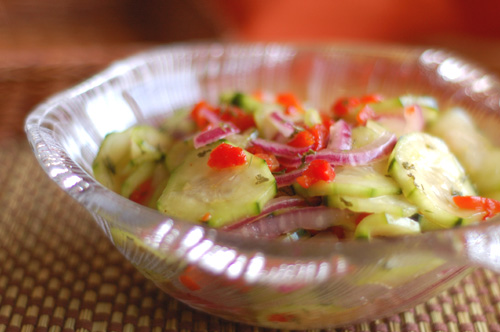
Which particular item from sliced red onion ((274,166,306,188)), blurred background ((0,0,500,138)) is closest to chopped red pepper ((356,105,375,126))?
sliced red onion ((274,166,306,188))

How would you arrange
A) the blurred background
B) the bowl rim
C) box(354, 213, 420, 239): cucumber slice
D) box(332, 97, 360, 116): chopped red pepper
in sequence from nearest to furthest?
the bowl rim < box(354, 213, 420, 239): cucumber slice < box(332, 97, 360, 116): chopped red pepper < the blurred background

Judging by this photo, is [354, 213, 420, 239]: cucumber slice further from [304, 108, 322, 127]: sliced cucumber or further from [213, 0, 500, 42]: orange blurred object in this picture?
[213, 0, 500, 42]: orange blurred object

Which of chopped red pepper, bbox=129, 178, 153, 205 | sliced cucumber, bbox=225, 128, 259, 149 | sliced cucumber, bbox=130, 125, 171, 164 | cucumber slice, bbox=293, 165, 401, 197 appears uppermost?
cucumber slice, bbox=293, 165, 401, 197

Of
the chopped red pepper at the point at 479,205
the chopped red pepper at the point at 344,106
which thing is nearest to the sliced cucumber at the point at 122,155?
the chopped red pepper at the point at 344,106

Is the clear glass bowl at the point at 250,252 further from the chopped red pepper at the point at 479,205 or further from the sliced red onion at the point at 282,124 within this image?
the sliced red onion at the point at 282,124

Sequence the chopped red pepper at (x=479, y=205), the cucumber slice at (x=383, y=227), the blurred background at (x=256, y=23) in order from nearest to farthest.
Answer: the cucumber slice at (x=383, y=227)
the chopped red pepper at (x=479, y=205)
the blurred background at (x=256, y=23)

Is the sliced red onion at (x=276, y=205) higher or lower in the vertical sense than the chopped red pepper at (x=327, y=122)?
lower

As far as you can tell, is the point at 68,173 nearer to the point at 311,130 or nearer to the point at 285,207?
the point at 285,207
